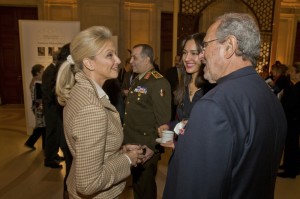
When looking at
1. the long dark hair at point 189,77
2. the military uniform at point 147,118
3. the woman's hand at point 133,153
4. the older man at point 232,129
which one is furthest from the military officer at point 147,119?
the older man at point 232,129

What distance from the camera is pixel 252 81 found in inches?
42.1

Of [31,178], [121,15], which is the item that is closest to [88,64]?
[31,178]

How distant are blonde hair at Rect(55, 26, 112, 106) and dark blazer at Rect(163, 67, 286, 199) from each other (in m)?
0.74

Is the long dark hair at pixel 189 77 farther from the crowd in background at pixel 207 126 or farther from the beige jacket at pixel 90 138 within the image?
the beige jacket at pixel 90 138

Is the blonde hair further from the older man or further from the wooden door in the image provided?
the wooden door

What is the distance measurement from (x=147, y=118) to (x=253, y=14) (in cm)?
532

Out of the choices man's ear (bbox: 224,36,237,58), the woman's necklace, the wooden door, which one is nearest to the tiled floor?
the woman's necklace

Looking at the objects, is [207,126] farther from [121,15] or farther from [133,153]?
[121,15]

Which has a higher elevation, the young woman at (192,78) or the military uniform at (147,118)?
the young woman at (192,78)

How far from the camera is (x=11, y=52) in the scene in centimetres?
886

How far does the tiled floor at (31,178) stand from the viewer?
11.2ft

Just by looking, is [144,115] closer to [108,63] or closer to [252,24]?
[108,63]

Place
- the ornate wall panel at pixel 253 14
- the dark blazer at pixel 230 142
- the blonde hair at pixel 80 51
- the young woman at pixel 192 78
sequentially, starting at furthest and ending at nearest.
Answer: the ornate wall panel at pixel 253 14 < the young woman at pixel 192 78 < the blonde hair at pixel 80 51 < the dark blazer at pixel 230 142

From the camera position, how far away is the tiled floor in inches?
134
